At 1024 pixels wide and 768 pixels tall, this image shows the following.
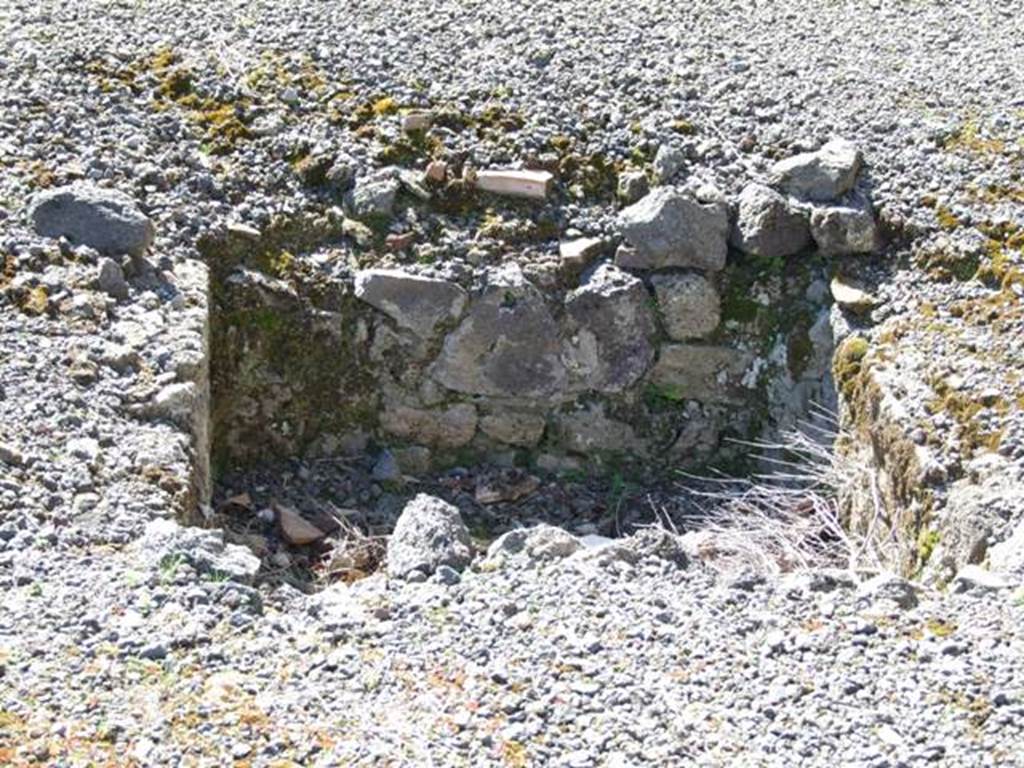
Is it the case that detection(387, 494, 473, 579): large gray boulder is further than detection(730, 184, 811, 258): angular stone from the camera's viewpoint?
No

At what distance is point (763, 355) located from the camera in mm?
6625

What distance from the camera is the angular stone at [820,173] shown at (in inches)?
263

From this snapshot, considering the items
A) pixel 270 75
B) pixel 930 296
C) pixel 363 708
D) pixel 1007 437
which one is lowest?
pixel 363 708

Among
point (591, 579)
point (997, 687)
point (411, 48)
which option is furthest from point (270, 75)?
point (997, 687)

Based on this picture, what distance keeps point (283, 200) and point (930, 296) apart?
8.79 ft

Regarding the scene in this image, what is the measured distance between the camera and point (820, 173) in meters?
6.69

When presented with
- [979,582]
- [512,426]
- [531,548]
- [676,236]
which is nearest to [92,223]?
[512,426]

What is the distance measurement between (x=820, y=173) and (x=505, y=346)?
1.51 m

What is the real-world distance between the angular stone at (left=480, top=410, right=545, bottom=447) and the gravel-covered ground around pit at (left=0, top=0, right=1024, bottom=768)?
241mm

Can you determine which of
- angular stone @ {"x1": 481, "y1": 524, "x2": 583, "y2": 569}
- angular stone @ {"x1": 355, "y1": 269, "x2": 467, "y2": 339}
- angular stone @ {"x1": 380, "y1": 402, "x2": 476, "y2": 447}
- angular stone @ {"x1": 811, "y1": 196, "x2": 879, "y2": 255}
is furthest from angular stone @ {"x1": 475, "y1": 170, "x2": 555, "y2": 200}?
angular stone @ {"x1": 481, "y1": 524, "x2": 583, "y2": 569}

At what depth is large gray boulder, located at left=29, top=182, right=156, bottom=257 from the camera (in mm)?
6238

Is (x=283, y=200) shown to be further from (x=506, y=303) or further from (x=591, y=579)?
(x=591, y=579)

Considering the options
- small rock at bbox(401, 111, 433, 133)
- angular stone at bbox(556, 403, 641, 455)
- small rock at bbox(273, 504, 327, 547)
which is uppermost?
small rock at bbox(401, 111, 433, 133)

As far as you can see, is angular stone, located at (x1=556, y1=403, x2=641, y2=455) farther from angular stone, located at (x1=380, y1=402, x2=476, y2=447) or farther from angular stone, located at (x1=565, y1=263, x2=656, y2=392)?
angular stone, located at (x1=380, y1=402, x2=476, y2=447)
